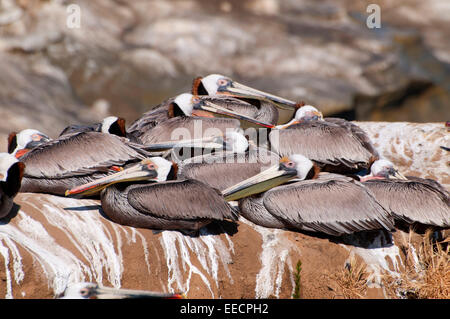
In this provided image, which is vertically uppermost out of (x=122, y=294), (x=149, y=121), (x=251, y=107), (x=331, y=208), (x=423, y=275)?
(x=251, y=107)

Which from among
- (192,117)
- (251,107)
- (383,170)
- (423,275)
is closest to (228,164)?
(192,117)

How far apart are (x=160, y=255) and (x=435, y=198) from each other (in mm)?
2369

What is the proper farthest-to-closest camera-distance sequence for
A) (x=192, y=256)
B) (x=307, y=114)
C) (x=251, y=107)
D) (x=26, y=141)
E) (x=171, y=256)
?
(x=251, y=107) → (x=307, y=114) → (x=26, y=141) → (x=192, y=256) → (x=171, y=256)

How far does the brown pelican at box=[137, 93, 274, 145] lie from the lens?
6777 mm

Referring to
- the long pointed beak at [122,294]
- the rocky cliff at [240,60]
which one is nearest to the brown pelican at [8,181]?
the long pointed beak at [122,294]

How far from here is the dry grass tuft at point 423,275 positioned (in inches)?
220

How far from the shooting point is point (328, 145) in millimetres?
6781

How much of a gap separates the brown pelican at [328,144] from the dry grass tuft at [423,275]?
98cm

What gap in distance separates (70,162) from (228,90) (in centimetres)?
257

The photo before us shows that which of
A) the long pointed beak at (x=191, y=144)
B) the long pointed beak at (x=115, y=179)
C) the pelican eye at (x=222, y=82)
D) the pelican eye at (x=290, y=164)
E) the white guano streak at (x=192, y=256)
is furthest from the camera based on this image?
the pelican eye at (x=222, y=82)

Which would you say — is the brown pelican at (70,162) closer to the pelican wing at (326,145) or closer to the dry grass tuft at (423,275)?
the pelican wing at (326,145)

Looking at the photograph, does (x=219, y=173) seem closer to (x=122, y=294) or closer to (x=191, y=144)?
(x=191, y=144)

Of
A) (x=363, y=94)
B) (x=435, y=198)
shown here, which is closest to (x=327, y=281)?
(x=435, y=198)

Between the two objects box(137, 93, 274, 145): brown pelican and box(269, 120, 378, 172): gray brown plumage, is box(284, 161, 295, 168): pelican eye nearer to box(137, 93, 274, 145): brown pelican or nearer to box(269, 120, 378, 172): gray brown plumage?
box(269, 120, 378, 172): gray brown plumage
